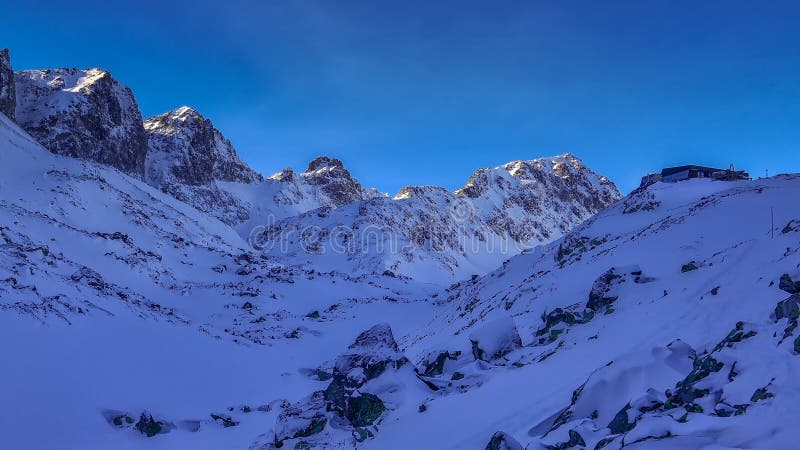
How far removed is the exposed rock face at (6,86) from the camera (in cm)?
6172

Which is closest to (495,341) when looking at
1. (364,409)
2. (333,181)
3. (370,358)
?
(370,358)

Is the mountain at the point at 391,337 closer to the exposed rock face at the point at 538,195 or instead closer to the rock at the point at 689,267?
the rock at the point at 689,267

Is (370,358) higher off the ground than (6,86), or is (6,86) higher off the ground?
(6,86)

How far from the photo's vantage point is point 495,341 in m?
12.7

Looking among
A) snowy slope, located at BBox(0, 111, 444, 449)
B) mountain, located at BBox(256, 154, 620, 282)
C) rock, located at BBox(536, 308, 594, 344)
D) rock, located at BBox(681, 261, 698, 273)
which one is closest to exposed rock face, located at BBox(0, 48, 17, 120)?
snowy slope, located at BBox(0, 111, 444, 449)

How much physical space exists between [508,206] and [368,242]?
5750cm

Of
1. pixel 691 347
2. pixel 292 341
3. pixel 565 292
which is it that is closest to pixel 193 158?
pixel 292 341

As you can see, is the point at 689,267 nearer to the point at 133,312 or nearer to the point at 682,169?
the point at 133,312

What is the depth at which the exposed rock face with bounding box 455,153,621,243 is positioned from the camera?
11231 centimetres

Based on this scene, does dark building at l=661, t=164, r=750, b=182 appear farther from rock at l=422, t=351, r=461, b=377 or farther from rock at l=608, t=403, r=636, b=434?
rock at l=608, t=403, r=636, b=434

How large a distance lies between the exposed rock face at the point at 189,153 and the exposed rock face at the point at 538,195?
5350cm

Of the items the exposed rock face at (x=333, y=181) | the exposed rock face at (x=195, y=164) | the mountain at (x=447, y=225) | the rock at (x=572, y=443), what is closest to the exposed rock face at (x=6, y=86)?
the exposed rock face at (x=195, y=164)

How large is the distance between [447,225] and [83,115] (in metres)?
59.9

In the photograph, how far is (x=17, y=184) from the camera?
3641 cm
